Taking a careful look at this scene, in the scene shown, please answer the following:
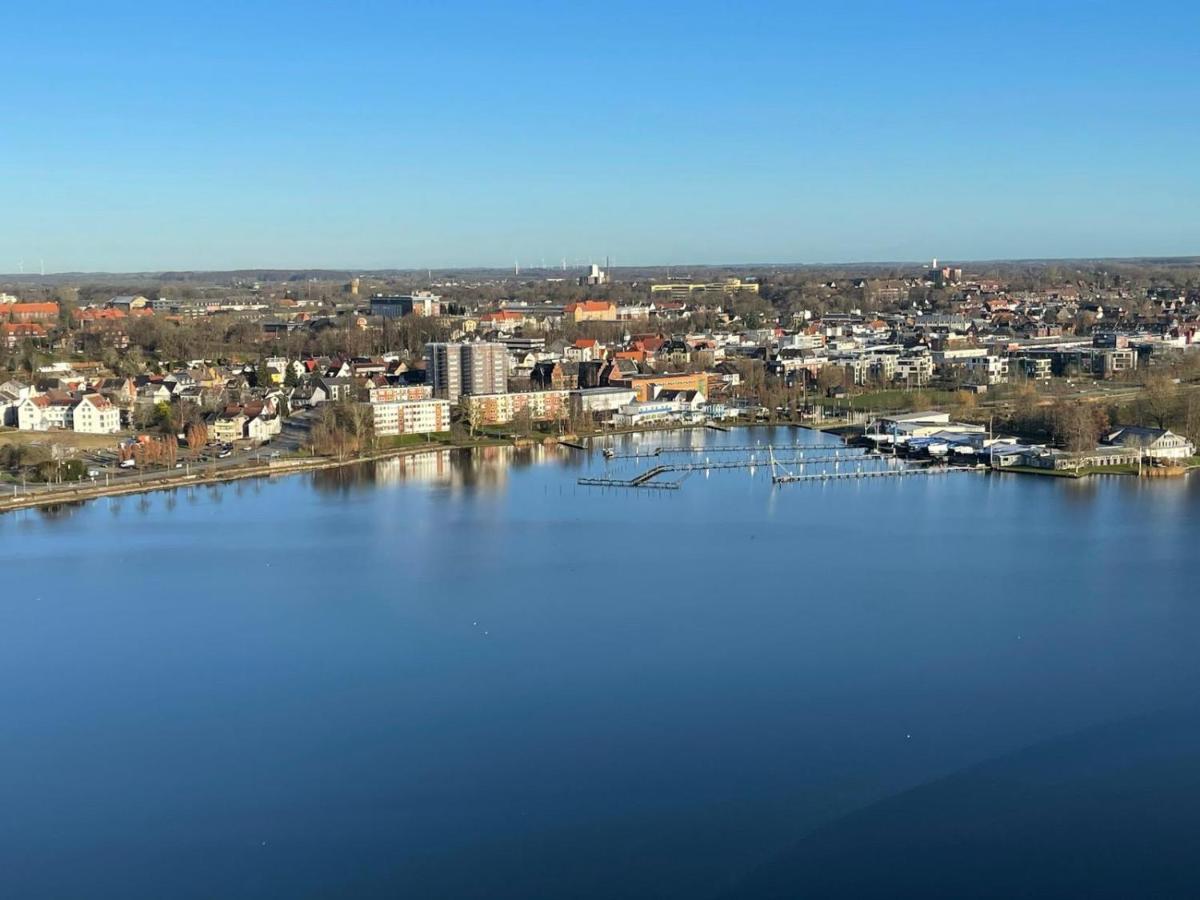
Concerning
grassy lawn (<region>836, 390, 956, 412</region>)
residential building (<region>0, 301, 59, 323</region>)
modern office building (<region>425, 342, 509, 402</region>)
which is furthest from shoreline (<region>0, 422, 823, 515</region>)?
residential building (<region>0, 301, 59, 323</region>)

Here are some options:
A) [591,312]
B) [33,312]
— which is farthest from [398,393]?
[591,312]

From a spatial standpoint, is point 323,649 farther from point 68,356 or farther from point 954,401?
point 68,356

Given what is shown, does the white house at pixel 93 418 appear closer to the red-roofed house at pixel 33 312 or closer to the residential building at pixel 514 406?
the residential building at pixel 514 406

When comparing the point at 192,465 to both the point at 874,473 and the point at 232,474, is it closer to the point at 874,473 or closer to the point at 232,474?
the point at 232,474

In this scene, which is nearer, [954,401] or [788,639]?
[788,639]

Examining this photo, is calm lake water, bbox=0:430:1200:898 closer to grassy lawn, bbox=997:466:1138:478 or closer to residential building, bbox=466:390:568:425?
grassy lawn, bbox=997:466:1138:478

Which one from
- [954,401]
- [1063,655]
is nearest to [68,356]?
[954,401]
